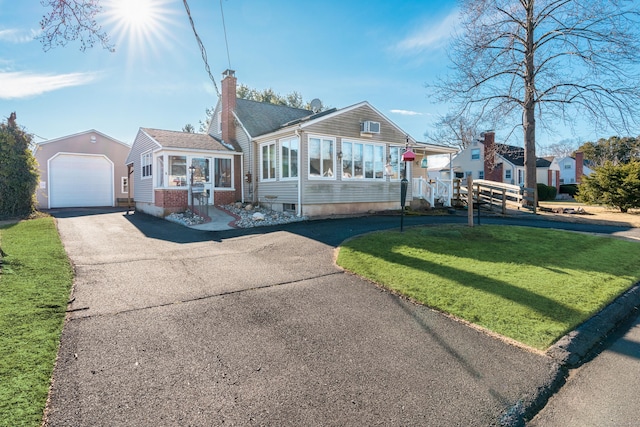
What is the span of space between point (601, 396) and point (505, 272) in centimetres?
316

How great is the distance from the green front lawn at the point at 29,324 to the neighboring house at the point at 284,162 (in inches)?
312

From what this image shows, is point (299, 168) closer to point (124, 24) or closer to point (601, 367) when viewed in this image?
point (124, 24)

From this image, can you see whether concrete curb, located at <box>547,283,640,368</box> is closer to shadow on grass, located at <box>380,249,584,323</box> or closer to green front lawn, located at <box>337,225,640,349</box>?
green front lawn, located at <box>337,225,640,349</box>

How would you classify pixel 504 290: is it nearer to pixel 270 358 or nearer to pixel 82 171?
pixel 270 358

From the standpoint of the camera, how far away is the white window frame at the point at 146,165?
16191 millimetres

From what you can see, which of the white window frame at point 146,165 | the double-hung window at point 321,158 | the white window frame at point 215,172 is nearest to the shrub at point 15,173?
the white window frame at point 146,165

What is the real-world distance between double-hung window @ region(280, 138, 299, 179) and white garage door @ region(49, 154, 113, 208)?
1499 cm

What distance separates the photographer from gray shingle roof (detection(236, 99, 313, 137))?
16.5 metres

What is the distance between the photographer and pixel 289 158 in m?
13.6

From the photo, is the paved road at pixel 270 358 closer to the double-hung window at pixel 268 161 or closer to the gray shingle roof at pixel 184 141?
the double-hung window at pixel 268 161

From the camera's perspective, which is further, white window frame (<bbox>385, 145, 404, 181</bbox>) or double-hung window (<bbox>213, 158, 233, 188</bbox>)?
double-hung window (<bbox>213, 158, 233, 188</bbox>)

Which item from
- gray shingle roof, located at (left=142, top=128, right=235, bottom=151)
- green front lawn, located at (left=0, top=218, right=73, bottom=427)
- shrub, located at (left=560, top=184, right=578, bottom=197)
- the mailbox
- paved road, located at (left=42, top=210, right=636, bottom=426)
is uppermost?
gray shingle roof, located at (left=142, top=128, right=235, bottom=151)

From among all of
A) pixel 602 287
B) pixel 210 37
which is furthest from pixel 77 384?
pixel 210 37

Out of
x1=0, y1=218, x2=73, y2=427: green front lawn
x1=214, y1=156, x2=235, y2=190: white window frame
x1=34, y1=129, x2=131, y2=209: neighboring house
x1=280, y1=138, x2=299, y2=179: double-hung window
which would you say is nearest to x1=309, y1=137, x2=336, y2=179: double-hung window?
x1=280, y1=138, x2=299, y2=179: double-hung window
